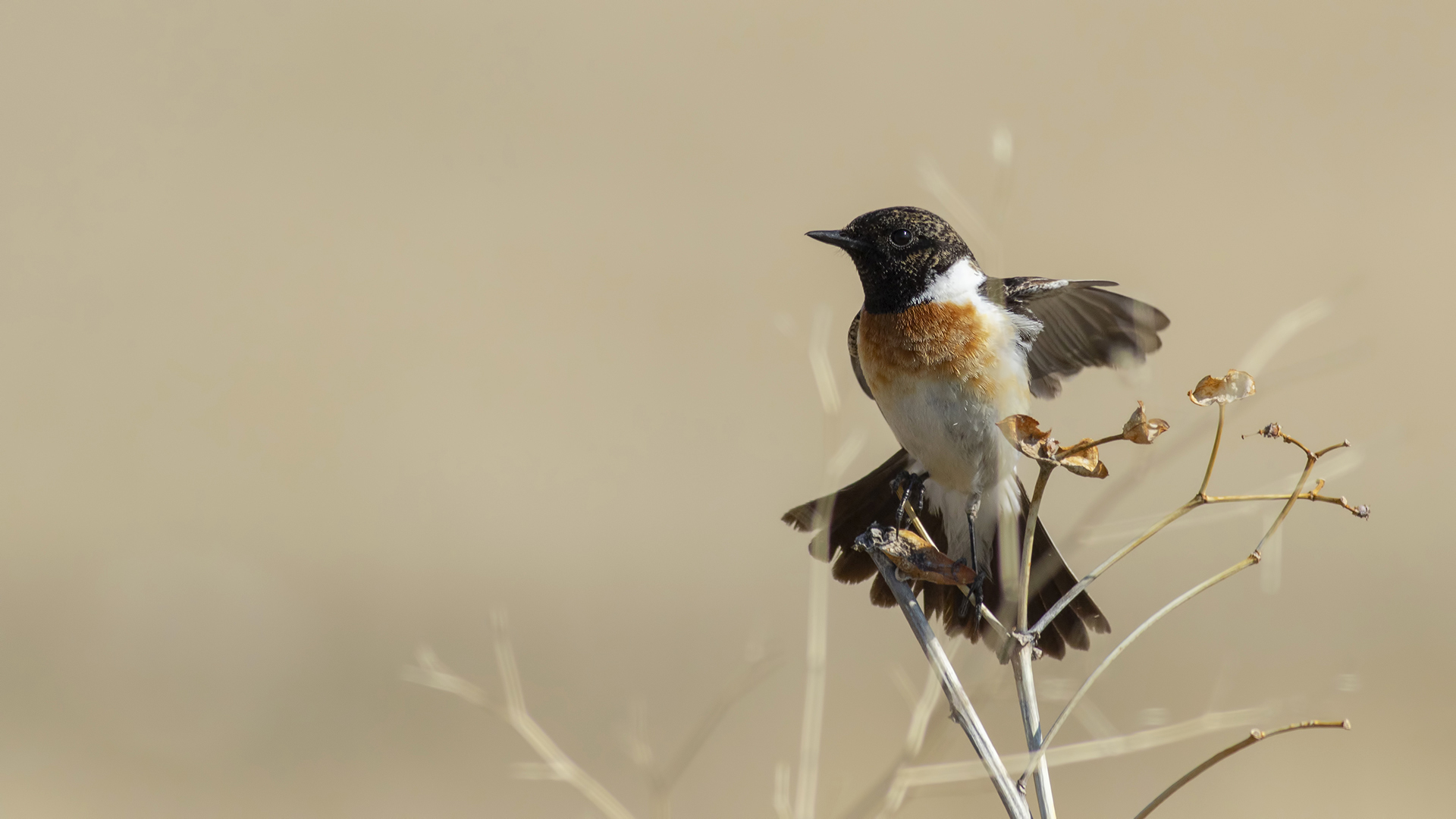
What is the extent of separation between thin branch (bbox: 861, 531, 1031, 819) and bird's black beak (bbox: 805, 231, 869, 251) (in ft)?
5.10

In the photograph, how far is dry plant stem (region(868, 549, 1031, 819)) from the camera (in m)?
1.19

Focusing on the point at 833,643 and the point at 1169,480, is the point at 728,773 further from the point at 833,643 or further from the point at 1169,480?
the point at 1169,480

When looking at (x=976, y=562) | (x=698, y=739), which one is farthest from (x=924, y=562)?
(x=976, y=562)

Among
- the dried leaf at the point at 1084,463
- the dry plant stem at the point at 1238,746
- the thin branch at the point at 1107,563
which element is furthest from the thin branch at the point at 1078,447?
the dry plant stem at the point at 1238,746

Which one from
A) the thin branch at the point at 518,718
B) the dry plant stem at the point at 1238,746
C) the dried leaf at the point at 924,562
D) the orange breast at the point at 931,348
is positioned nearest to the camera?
the dry plant stem at the point at 1238,746

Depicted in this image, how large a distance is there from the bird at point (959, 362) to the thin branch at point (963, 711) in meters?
1.07

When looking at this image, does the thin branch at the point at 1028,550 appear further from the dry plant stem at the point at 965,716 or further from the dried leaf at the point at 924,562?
the dried leaf at the point at 924,562

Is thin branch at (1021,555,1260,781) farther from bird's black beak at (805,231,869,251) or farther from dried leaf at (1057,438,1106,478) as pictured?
bird's black beak at (805,231,869,251)

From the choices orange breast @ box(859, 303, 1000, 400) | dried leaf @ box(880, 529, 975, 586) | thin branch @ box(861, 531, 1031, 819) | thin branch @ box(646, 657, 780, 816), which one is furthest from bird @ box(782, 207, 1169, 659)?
thin branch @ box(861, 531, 1031, 819)

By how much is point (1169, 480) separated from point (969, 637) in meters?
10.1

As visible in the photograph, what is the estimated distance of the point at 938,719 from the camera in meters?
1.59

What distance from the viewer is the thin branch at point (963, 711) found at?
1189mm

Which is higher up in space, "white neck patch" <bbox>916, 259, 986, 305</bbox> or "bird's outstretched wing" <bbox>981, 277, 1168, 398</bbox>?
"white neck patch" <bbox>916, 259, 986, 305</bbox>

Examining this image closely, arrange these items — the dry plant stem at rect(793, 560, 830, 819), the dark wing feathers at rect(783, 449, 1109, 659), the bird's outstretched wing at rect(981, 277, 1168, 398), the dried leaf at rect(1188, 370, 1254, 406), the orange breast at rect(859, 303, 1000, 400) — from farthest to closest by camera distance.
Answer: the orange breast at rect(859, 303, 1000, 400) → the bird's outstretched wing at rect(981, 277, 1168, 398) → the dark wing feathers at rect(783, 449, 1109, 659) → the dry plant stem at rect(793, 560, 830, 819) → the dried leaf at rect(1188, 370, 1254, 406)
